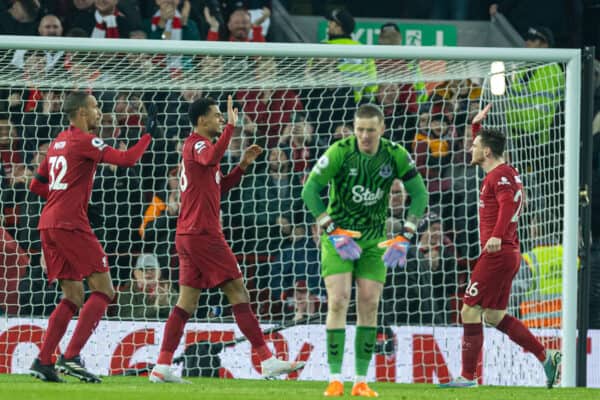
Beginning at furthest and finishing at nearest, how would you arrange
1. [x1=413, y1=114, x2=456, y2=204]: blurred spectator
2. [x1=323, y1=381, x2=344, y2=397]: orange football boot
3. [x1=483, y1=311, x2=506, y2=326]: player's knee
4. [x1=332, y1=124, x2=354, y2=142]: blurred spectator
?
[x1=413, y1=114, x2=456, y2=204]: blurred spectator → [x1=332, y1=124, x2=354, y2=142]: blurred spectator → [x1=483, y1=311, x2=506, y2=326]: player's knee → [x1=323, y1=381, x2=344, y2=397]: orange football boot

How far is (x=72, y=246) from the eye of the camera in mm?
9234

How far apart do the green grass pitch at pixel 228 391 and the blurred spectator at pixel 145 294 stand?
1.53m

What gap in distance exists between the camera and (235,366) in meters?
11.3

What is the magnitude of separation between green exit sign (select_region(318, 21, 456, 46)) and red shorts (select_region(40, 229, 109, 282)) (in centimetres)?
711

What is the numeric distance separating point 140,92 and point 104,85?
1.24 meters

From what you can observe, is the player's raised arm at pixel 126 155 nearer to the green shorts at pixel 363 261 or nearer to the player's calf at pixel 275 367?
the green shorts at pixel 363 261

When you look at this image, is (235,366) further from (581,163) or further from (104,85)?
(581,163)

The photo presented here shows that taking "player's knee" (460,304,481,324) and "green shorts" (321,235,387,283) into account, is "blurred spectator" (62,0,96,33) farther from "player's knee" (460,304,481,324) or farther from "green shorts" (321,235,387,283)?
"green shorts" (321,235,387,283)

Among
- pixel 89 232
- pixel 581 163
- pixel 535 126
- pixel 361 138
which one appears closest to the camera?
pixel 361 138

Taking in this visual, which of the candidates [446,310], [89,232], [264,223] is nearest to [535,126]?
[446,310]

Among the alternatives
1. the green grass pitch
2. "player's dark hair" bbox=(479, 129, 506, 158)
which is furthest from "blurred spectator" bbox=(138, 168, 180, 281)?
"player's dark hair" bbox=(479, 129, 506, 158)

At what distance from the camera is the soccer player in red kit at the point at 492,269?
9.84 meters

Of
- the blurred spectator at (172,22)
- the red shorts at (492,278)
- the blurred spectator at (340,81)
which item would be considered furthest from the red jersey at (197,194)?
the blurred spectator at (172,22)

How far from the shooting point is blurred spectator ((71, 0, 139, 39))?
45.5ft
